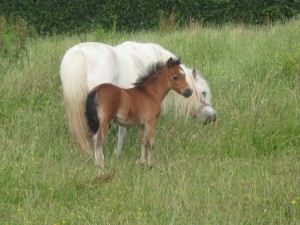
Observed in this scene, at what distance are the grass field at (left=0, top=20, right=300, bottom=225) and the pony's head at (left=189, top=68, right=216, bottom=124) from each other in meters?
0.12

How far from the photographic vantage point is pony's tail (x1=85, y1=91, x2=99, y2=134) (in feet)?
21.9

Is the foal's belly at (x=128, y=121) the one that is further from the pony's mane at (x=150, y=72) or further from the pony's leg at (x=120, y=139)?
the pony's leg at (x=120, y=139)

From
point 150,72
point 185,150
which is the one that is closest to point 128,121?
point 150,72

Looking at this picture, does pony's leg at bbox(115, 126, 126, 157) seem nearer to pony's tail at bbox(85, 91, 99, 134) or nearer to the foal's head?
pony's tail at bbox(85, 91, 99, 134)

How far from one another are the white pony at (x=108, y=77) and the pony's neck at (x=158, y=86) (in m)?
0.59

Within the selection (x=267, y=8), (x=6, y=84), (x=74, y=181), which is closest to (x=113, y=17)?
(x=267, y=8)

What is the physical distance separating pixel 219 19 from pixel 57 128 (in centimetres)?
783

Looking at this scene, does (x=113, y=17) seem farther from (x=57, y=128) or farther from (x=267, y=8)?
(x=57, y=128)

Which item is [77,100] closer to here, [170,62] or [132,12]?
[170,62]

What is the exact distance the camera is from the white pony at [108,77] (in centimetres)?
712

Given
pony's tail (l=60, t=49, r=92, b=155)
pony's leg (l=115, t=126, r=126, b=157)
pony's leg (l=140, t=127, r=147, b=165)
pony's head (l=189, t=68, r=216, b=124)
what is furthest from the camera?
pony's head (l=189, t=68, r=216, b=124)

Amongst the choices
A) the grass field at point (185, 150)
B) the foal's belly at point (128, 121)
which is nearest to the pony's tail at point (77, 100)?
the grass field at point (185, 150)

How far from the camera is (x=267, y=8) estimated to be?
1443cm

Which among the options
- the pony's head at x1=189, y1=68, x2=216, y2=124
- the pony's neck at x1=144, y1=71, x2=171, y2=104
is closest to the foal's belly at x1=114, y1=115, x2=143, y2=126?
the pony's neck at x1=144, y1=71, x2=171, y2=104
